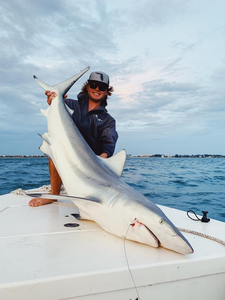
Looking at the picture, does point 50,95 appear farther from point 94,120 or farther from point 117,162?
point 117,162

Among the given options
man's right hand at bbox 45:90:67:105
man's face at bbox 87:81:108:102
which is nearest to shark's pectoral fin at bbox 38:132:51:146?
man's right hand at bbox 45:90:67:105

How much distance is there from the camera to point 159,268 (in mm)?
1682

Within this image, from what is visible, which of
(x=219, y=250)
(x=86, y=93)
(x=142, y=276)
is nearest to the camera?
(x=142, y=276)

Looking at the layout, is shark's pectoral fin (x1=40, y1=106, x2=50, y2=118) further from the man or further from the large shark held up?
the man

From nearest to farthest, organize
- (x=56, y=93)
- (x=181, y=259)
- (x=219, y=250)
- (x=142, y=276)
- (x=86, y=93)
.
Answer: (x=142, y=276)
(x=181, y=259)
(x=219, y=250)
(x=56, y=93)
(x=86, y=93)

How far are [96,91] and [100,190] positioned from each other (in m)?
2.23

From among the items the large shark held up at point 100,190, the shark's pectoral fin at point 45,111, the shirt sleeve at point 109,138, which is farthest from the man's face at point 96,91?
the shark's pectoral fin at point 45,111

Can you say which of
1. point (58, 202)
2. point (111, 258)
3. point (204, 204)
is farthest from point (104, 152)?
point (204, 204)

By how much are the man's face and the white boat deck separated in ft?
7.93

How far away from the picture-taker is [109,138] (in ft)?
13.2

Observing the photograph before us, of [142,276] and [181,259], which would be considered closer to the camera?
[142,276]

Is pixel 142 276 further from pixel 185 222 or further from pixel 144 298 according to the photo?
pixel 185 222

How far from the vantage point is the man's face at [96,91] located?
414 cm

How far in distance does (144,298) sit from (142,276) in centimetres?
15
